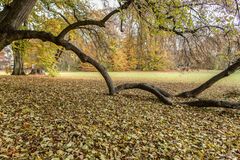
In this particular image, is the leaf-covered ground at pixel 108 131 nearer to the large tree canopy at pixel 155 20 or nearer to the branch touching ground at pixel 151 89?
the branch touching ground at pixel 151 89

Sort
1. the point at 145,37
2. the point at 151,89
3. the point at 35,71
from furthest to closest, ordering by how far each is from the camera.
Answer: the point at 35,71 → the point at 151,89 → the point at 145,37

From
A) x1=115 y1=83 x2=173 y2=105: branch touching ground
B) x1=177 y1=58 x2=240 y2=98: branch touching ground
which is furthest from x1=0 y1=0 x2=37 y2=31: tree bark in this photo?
x1=177 y1=58 x2=240 y2=98: branch touching ground

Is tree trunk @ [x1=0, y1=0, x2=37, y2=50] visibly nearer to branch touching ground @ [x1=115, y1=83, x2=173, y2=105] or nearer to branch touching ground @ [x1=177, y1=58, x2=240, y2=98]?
branch touching ground @ [x1=115, y1=83, x2=173, y2=105]

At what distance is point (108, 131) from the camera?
5.34 metres

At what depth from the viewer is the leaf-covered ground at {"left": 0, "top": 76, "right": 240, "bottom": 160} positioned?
4.34 meters

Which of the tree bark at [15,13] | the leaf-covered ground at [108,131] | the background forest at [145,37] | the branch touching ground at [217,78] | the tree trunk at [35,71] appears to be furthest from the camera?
the tree trunk at [35,71]

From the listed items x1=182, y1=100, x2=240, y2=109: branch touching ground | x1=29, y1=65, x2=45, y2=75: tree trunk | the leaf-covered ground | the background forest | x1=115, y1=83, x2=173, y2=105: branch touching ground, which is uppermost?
the background forest

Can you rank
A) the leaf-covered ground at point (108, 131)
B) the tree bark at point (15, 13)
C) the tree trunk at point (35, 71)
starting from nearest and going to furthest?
the leaf-covered ground at point (108, 131), the tree bark at point (15, 13), the tree trunk at point (35, 71)

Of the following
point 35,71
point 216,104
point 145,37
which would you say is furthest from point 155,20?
point 35,71

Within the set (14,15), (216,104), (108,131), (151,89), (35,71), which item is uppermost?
(14,15)

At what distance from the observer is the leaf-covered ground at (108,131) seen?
4336 millimetres

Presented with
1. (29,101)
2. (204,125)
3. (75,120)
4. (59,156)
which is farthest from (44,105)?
(204,125)

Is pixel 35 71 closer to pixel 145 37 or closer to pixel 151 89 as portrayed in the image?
pixel 151 89

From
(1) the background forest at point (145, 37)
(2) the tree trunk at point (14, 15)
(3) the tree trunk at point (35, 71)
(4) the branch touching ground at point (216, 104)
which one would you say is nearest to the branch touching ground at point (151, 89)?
(4) the branch touching ground at point (216, 104)
